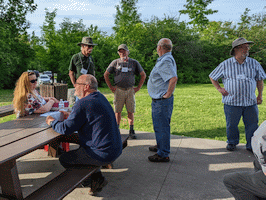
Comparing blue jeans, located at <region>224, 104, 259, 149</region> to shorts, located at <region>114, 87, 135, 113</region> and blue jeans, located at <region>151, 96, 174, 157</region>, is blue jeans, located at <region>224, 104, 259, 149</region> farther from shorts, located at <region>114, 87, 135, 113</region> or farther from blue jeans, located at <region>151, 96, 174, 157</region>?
shorts, located at <region>114, 87, 135, 113</region>

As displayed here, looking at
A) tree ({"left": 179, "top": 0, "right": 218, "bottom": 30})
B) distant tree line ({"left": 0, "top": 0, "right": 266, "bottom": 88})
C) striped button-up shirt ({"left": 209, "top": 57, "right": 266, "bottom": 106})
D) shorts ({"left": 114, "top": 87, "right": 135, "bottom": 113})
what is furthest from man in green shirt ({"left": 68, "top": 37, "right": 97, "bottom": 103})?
tree ({"left": 179, "top": 0, "right": 218, "bottom": 30})

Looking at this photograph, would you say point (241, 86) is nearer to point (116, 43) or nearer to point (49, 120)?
point (49, 120)

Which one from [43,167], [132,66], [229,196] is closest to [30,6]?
[132,66]

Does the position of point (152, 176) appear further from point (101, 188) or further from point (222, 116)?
point (222, 116)

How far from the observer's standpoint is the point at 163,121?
3582mm

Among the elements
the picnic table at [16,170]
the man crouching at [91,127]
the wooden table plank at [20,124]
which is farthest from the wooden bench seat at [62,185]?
the wooden table plank at [20,124]

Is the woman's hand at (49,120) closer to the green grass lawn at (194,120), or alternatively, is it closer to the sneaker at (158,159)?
the sneaker at (158,159)

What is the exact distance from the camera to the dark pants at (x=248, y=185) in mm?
1855

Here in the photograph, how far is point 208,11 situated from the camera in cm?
2914

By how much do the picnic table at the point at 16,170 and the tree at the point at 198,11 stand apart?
29.3m

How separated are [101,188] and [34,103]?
1.65 meters

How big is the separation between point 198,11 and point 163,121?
2938cm

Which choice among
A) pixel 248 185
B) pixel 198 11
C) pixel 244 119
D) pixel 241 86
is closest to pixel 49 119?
pixel 248 185

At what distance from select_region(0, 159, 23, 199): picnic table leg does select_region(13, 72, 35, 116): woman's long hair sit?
1.38 m
